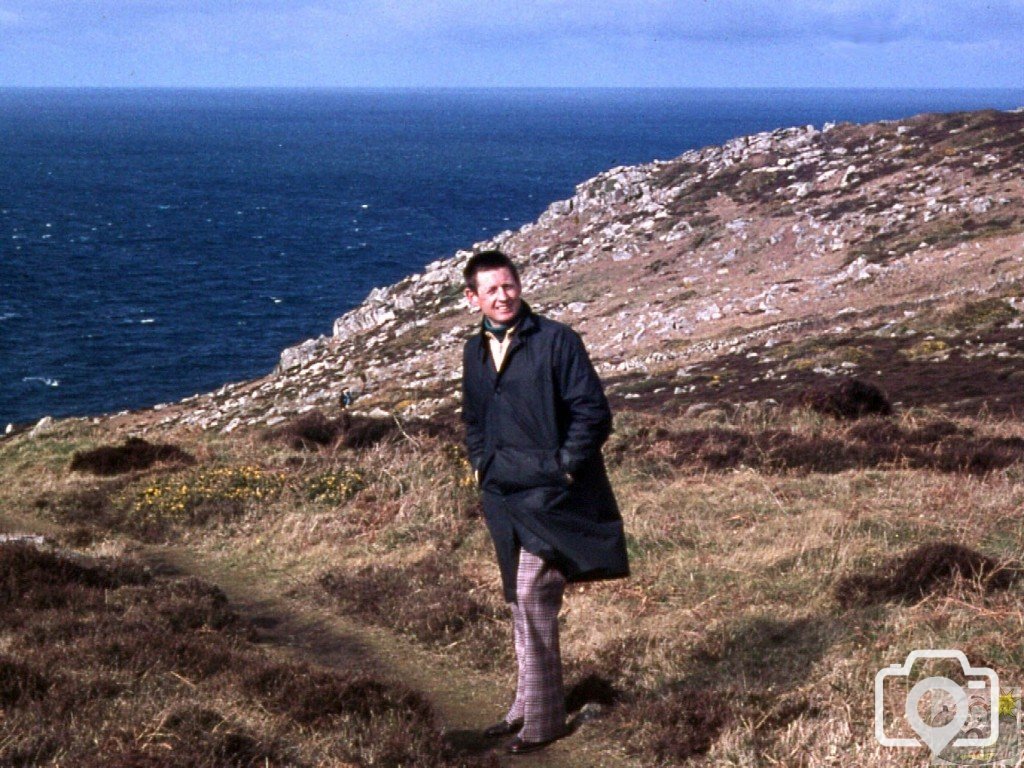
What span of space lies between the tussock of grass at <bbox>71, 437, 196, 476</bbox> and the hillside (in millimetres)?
47

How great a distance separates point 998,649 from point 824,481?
5769mm

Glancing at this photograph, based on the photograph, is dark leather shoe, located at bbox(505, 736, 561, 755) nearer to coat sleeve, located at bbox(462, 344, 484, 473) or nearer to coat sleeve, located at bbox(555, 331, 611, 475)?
coat sleeve, located at bbox(462, 344, 484, 473)

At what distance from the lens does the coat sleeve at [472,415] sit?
683 cm

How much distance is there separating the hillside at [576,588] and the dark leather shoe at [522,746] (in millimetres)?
70

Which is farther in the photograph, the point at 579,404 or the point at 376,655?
the point at 376,655

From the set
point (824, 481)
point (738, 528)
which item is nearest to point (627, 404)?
point (824, 481)

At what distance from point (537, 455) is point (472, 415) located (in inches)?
24.2

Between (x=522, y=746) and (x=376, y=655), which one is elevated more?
(x=522, y=746)

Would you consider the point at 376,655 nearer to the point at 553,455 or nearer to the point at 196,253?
the point at 553,455

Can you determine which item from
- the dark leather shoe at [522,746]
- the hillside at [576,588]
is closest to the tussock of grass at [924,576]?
the hillside at [576,588]

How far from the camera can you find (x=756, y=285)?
4028cm

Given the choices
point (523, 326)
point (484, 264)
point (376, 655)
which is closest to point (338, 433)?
point (376, 655)

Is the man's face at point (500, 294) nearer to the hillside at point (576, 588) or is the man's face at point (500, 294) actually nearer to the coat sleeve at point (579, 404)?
the coat sleeve at point (579, 404)

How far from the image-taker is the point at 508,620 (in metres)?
9.28
